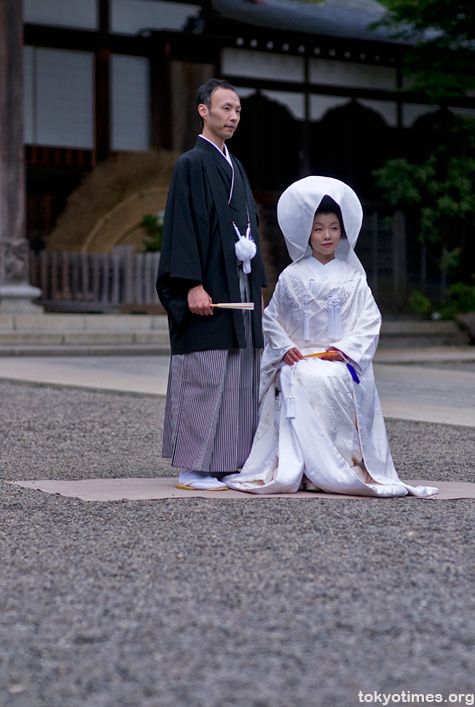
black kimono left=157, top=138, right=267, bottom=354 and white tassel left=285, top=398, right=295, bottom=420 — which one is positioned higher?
black kimono left=157, top=138, right=267, bottom=354

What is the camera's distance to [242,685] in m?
2.15

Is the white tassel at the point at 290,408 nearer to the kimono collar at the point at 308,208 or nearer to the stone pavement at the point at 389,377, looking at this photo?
the kimono collar at the point at 308,208

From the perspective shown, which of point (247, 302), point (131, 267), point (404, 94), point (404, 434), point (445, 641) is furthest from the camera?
point (404, 94)

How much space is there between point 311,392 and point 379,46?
48.2ft

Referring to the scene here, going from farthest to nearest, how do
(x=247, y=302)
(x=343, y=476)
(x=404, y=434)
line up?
(x=404, y=434) < (x=247, y=302) < (x=343, y=476)

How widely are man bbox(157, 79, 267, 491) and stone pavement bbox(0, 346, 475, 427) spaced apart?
8.70ft

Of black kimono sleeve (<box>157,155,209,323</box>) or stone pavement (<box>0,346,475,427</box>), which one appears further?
stone pavement (<box>0,346,475,427</box>)

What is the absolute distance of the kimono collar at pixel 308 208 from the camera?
14.9ft

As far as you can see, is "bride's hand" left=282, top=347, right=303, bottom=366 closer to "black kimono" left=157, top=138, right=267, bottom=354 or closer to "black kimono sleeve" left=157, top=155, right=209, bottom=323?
"black kimono" left=157, top=138, right=267, bottom=354

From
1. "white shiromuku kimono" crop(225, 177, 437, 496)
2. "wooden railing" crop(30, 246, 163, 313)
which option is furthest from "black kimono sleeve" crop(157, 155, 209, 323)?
"wooden railing" crop(30, 246, 163, 313)

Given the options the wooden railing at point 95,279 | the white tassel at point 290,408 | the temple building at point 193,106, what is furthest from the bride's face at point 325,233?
the temple building at point 193,106

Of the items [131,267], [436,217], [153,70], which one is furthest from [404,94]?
[131,267]

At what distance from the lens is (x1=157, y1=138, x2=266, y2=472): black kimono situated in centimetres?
448

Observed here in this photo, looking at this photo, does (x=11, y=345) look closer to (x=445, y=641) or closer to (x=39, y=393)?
(x=39, y=393)
